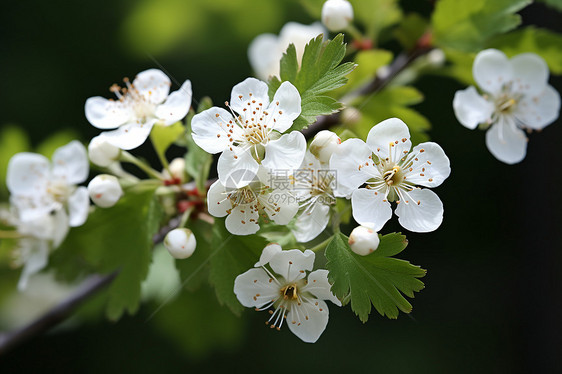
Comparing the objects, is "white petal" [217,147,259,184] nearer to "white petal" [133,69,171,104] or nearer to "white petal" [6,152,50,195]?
"white petal" [133,69,171,104]

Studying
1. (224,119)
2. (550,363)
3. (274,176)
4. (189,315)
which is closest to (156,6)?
(189,315)

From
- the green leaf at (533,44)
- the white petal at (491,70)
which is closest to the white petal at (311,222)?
the white petal at (491,70)

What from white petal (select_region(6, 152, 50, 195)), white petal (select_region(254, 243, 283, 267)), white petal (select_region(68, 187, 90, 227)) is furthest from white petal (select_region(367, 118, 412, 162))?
white petal (select_region(6, 152, 50, 195))

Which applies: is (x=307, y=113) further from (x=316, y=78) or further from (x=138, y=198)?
(x=138, y=198)

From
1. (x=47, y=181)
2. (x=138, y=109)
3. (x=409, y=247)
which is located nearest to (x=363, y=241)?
(x=138, y=109)

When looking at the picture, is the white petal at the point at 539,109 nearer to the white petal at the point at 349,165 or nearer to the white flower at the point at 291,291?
the white petal at the point at 349,165

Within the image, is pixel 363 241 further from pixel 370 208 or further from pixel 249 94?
pixel 249 94
